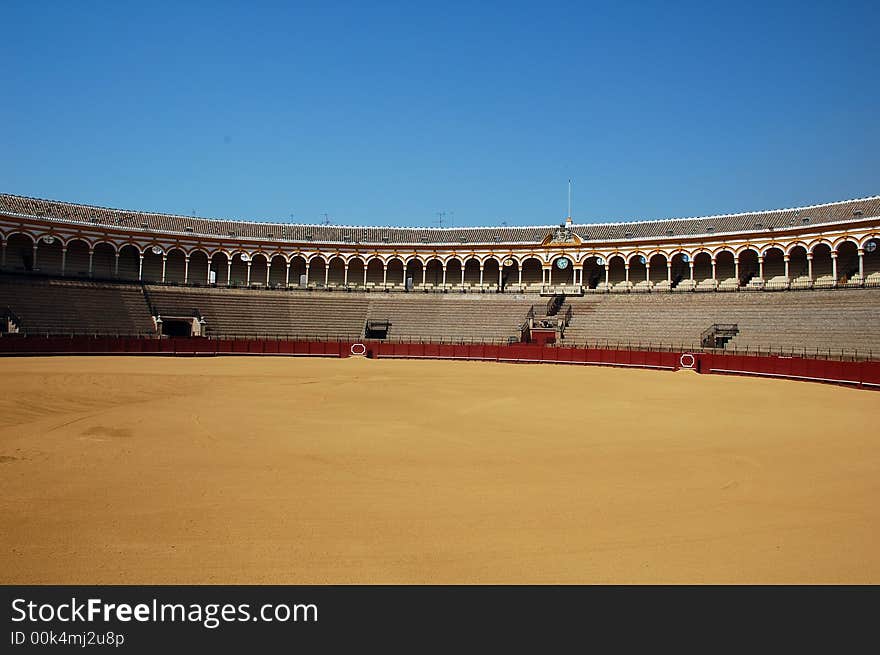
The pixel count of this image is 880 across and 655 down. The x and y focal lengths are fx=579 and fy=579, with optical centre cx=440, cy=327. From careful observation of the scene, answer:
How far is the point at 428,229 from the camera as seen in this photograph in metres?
51.3

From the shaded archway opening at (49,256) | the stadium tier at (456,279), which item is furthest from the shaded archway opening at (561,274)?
the shaded archway opening at (49,256)

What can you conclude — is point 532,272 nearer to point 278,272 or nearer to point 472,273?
point 472,273

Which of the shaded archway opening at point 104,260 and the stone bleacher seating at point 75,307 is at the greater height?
the shaded archway opening at point 104,260

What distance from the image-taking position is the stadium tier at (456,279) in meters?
34.6

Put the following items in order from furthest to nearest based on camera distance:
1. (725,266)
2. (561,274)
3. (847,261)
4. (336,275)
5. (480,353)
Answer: (336,275) < (561,274) < (725,266) < (847,261) < (480,353)

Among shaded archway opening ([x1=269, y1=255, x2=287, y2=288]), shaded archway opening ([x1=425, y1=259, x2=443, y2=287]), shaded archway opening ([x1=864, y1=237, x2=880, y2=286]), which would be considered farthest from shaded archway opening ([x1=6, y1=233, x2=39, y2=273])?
shaded archway opening ([x1=864, y1=237, x2=880, y2=286])

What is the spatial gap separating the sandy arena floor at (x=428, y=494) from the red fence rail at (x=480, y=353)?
40.3 ft

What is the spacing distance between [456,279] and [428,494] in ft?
146

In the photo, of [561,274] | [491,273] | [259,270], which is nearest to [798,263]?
[561,274]

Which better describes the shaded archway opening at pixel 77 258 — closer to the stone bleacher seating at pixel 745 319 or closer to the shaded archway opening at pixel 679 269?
the stone bleacher seating at pixel 745 319

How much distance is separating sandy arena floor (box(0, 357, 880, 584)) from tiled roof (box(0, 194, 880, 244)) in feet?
102

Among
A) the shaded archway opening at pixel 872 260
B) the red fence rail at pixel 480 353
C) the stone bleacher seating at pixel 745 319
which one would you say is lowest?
the red fence rail at pixel 480 353
